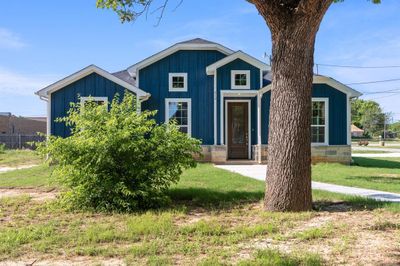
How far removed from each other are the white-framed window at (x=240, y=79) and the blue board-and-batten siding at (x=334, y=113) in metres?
0.98

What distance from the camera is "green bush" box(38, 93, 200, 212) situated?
23.6 feet

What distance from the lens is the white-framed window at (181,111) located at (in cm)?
1678

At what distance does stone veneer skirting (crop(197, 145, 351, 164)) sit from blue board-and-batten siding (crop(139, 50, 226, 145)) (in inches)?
16.4

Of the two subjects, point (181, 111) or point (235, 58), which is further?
point (181, 111)

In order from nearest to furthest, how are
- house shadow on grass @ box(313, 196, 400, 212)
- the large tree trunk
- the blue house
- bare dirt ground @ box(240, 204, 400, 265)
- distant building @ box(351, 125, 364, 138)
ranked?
1. bare dirt ground @ box(240, 204, 400, 265)
2. the large tree trunk
3. house shadow on grass @ box(313, 196, 400, 212)
4. the blue house
5. distant building @ box(351, 125, 364, 138)

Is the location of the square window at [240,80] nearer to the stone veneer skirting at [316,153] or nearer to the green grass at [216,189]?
the stone veneer skirting at [316,153]

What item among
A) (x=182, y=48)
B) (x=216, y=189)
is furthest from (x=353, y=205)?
(x=182, y=48)

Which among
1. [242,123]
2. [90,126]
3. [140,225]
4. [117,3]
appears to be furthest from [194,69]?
[140,225]

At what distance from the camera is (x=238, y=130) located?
1739 centimetres

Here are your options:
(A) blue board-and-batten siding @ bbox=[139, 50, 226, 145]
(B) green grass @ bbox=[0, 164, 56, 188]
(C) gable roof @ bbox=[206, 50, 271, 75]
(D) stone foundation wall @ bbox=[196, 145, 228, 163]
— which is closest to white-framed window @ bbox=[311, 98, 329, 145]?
(C) gable roof @ bbox=[206, 50, 271, 75]

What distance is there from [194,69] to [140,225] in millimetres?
11807

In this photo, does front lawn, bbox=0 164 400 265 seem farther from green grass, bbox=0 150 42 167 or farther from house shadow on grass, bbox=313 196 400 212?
green grass, bbox=0 150 42 167

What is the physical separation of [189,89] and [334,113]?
5.87 metres

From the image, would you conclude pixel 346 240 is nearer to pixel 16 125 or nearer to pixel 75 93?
pixel 75 93
